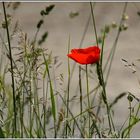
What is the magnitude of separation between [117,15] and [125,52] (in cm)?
69

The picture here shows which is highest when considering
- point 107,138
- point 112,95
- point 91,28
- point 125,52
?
point 91,28

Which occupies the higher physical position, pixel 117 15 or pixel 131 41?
pixel 117 15

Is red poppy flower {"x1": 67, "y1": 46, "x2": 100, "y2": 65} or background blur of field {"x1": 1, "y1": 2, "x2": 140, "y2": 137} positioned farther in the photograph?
background blur of field {"x1": 1, "y1": 2, "x2": 140, "y2": 137}

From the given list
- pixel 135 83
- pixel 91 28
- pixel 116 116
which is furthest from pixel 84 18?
pixel 116 116

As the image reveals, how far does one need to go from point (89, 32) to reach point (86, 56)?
2.45m

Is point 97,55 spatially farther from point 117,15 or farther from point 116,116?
point 117,15

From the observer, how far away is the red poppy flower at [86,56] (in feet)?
5.02

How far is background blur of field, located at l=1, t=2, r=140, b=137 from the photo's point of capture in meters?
3.22

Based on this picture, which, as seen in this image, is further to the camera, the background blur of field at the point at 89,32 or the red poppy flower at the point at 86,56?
the background blur of field at the point at 89,32

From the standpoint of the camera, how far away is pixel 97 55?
154cm

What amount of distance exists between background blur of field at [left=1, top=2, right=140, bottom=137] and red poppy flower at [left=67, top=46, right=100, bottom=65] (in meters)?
1.28

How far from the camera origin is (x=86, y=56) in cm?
157

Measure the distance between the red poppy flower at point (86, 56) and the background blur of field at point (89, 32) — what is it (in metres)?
1.28

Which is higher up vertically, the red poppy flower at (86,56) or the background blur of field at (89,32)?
the background blur of field at (89,32)
